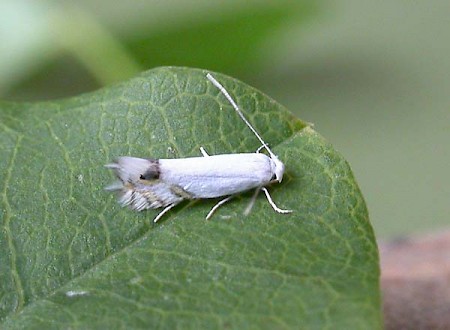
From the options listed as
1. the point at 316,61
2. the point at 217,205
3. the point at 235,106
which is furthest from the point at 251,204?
the point at 316,61

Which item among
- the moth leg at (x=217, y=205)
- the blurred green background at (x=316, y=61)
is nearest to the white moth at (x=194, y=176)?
the moth leg at (x=217, y=205)

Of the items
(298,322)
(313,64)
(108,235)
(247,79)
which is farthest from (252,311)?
(313,64)

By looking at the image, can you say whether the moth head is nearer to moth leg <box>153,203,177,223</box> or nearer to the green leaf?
the green leaf

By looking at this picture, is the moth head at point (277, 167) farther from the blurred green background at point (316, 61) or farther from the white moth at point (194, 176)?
the blurred green background at point (316, 61)

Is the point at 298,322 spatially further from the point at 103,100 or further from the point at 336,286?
the point at 103,100

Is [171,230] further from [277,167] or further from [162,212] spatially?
[277,167]

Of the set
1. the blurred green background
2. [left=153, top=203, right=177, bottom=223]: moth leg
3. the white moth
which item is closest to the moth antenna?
the white moth
